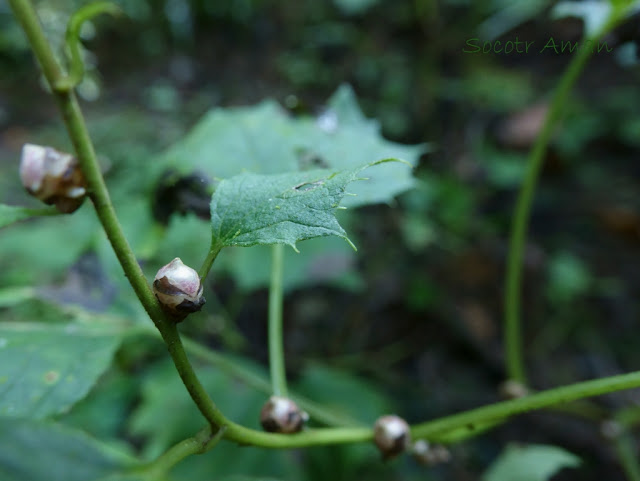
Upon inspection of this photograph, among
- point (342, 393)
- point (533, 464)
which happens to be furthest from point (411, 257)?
point (533, 464)

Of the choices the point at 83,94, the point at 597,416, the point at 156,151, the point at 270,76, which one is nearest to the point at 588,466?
the point at 597,416

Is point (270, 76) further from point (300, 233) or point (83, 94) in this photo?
point (300, 233)

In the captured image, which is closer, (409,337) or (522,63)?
(409,337)

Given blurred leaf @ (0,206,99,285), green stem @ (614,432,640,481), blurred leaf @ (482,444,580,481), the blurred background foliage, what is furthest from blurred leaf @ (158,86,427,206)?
blurred leaf @ (0,206,99,285)

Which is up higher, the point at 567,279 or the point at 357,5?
the point at 357,5

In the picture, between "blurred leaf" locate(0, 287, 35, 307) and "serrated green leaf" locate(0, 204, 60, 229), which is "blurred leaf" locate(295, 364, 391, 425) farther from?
"serrated green leaf" locate(0, 204, 60, 229)

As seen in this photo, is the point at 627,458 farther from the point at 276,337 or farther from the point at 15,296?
the point at 15,296
